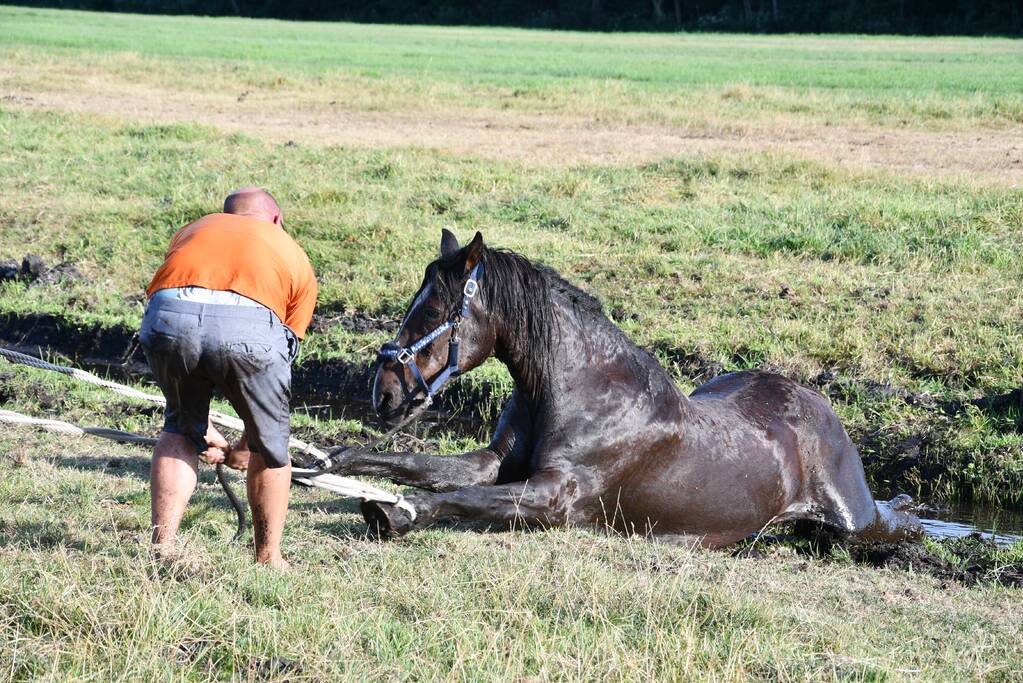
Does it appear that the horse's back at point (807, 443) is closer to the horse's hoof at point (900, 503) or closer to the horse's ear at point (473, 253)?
the horse's hoof at point (900, 503)

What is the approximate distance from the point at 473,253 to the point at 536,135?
14472 millimetres

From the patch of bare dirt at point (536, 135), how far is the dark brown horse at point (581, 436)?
924 centimetres

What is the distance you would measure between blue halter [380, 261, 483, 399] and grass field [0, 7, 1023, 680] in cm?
72

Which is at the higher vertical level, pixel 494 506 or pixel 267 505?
pixel 267 505

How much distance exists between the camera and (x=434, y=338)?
5.51m

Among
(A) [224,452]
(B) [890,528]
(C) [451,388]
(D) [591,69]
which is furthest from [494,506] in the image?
(D) [591,69]

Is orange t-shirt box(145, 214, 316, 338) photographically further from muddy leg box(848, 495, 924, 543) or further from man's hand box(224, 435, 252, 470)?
muddy leg box(848, 495, 924, 543)

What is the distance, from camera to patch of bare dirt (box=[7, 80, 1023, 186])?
16781mm

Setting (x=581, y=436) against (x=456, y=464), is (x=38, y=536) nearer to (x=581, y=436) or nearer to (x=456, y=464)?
(x=456, y=464)

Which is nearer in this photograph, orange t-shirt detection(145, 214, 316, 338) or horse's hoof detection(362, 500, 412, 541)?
orange t-shirt detection(145, 214, 316, 338)

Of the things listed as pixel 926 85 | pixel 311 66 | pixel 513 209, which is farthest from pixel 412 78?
pixel 513 209

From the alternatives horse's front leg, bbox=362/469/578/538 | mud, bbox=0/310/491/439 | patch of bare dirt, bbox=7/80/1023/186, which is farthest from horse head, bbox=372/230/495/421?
patch of bare dirt, bbox=7/80/1023/186

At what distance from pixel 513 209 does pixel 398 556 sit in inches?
365

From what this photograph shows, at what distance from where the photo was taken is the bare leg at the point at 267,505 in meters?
4.86
